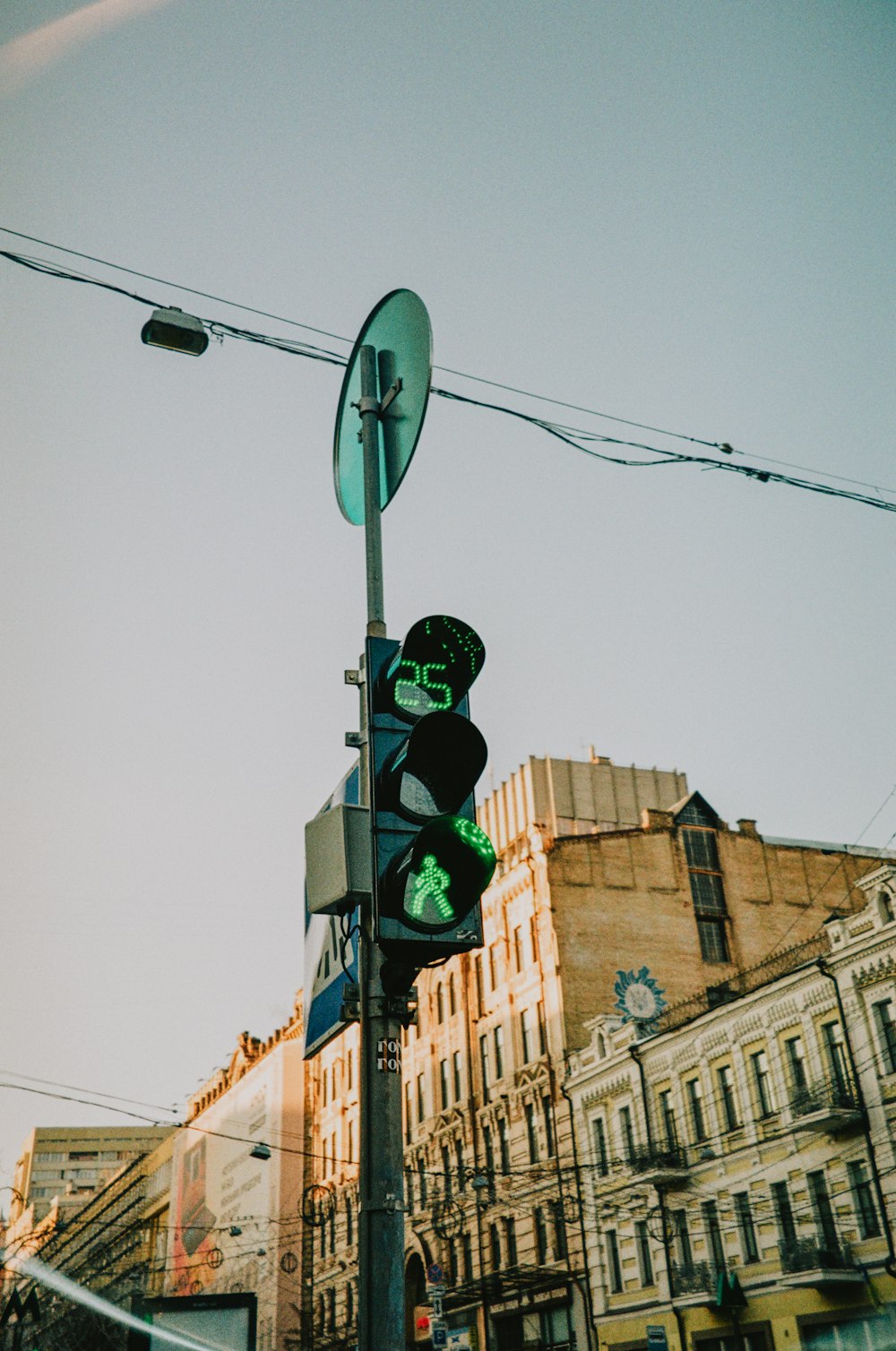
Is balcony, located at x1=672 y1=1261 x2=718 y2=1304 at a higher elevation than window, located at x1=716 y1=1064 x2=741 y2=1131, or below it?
below

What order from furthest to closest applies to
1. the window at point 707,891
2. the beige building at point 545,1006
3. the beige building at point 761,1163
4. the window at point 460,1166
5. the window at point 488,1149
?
the window at point 707,891 → the window at point 460,1166 → the window at point 488,1149 → the beige building at point 545,1006 → the beige building at point 761,1163

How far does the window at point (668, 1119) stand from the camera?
3412 cm

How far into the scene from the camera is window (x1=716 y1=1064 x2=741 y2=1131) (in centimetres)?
3231

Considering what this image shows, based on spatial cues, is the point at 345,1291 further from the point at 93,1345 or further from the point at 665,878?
the point at 665,878

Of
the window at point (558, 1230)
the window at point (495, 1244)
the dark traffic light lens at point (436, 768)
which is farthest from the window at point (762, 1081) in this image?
the dark traffic light lens at point (436, 768)

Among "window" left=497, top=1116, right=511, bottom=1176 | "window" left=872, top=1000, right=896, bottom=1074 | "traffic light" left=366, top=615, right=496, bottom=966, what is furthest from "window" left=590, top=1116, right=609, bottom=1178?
"traffic light" left=366, top=615, right=496, bottom=966

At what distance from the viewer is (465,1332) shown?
42.1 m

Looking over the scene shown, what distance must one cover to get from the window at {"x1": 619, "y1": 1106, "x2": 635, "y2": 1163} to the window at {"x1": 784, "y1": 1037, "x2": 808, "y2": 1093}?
663 centimetres

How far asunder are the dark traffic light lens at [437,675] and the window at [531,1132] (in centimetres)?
3945

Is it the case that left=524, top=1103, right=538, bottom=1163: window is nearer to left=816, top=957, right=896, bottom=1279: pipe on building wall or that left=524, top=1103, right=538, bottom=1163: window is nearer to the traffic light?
left=816, top=957, right=896, bottom=1279: pipe on building wall

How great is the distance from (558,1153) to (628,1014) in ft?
16.9

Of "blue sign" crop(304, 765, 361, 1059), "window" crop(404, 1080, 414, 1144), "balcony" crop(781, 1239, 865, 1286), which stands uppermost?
"window" crop(404, 1080, 414, 1144)

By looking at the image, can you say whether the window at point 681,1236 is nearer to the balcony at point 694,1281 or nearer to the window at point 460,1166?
the balcony at point 694,1281

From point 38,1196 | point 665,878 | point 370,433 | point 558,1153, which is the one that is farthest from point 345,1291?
point 38,1196
